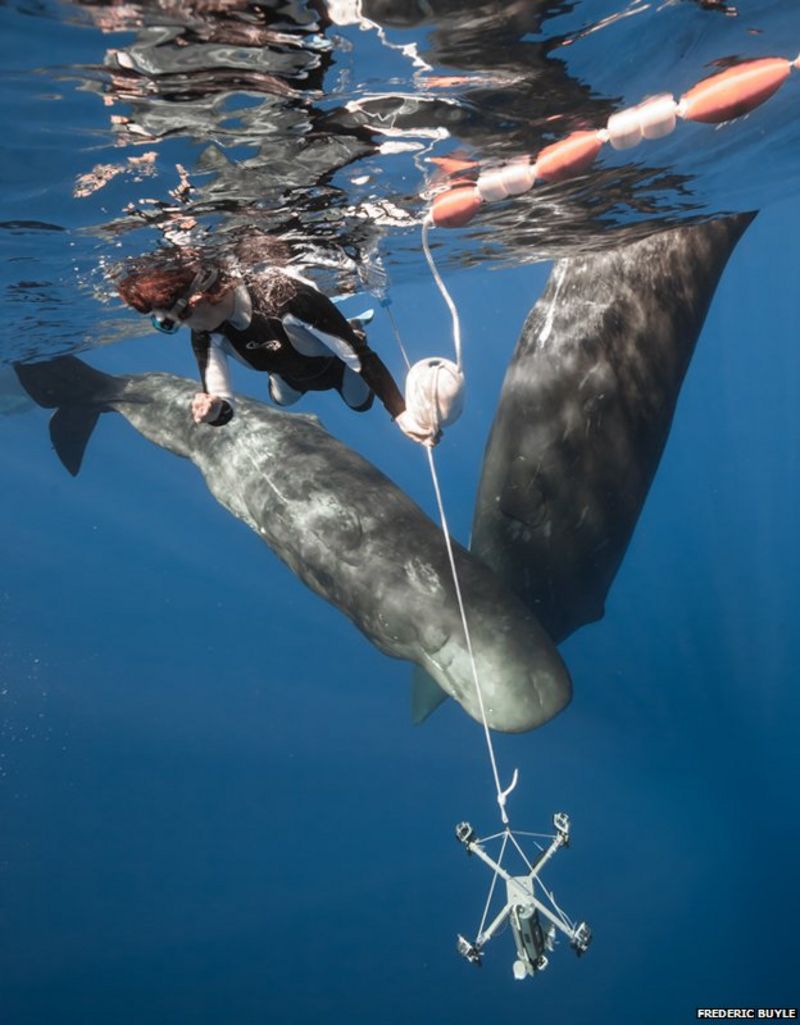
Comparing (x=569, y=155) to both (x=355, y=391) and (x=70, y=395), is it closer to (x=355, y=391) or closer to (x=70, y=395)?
(x=355, y=391)

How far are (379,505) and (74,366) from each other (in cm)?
589

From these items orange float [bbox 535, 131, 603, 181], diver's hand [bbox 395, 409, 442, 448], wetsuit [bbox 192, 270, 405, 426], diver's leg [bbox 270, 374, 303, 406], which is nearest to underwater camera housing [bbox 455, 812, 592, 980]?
diver's hand [bbox 395, 409, 442, 448]

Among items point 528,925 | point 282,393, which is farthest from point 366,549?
point 528,925

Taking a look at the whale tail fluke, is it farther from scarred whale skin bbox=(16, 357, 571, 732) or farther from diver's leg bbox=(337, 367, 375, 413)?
diver's leg bbox=(337, 367, 375, 413)

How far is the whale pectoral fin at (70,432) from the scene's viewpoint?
10367 millimetres

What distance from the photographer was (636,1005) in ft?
65.9

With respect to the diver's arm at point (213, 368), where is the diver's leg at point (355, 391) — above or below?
below

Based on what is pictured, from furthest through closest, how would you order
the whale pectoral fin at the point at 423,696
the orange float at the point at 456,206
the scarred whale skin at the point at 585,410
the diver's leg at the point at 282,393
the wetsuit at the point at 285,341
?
the whale pectoral fin at the point at 423,696, the orange float at the point at 456,206, the scarred whale skin at the point at 585,410, the diver's leg at the point at 282,393, the wetsuit at the point at 285,341

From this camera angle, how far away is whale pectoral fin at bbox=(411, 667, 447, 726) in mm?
9414

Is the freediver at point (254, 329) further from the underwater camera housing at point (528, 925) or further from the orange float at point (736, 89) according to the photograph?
the orange float at point (736, 89)

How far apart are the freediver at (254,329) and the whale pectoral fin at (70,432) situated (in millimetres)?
6186

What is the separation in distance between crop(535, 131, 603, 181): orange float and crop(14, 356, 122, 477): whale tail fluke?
655 centimetres

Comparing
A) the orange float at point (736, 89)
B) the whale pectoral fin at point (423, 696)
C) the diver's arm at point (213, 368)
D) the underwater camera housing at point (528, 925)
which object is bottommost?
the whale pectoral fin at point (423, 696)

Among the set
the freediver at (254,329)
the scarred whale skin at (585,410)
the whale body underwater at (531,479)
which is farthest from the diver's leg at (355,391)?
the scarred whale skin at (585,410)
